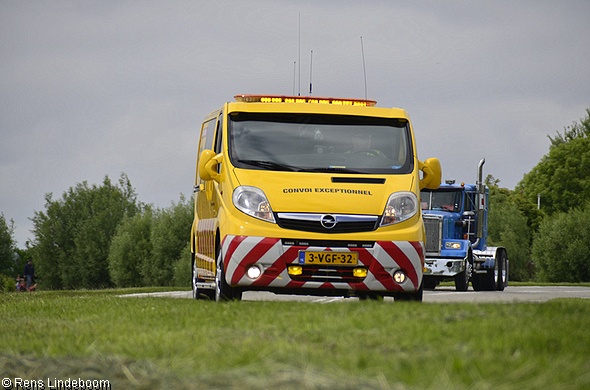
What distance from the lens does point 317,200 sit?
872 centimetres

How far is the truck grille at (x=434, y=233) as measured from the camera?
22.4 metres

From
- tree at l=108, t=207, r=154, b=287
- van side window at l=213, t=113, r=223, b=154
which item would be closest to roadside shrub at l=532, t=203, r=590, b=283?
tree at l=108, t=207, r=154, b=287

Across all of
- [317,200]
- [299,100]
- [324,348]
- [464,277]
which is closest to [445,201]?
[464,277]

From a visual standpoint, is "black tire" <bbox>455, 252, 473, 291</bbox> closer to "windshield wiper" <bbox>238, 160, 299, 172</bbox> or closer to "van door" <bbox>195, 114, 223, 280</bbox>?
"van door" <bbox>195, 114, 223, 280</bbox>

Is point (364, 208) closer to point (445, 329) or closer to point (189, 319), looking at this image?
point (189, 319)

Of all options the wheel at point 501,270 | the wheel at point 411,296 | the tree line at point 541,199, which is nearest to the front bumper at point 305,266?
the wheel at point 411,296

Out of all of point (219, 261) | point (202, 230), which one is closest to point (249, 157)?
point (219, 261)

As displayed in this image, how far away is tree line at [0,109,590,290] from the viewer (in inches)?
2048

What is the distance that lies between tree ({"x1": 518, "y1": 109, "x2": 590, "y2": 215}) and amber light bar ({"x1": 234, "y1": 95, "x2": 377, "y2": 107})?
57.8m

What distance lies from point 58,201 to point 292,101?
79.4 metres

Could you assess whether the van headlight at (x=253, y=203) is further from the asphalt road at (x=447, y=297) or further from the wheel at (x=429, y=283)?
the wheel at (x=429, y=283)

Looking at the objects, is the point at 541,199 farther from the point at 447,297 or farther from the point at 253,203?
the point at 253,203

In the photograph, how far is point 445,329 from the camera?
16.0ft

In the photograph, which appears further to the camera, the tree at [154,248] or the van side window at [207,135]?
the tree at [154,248]
